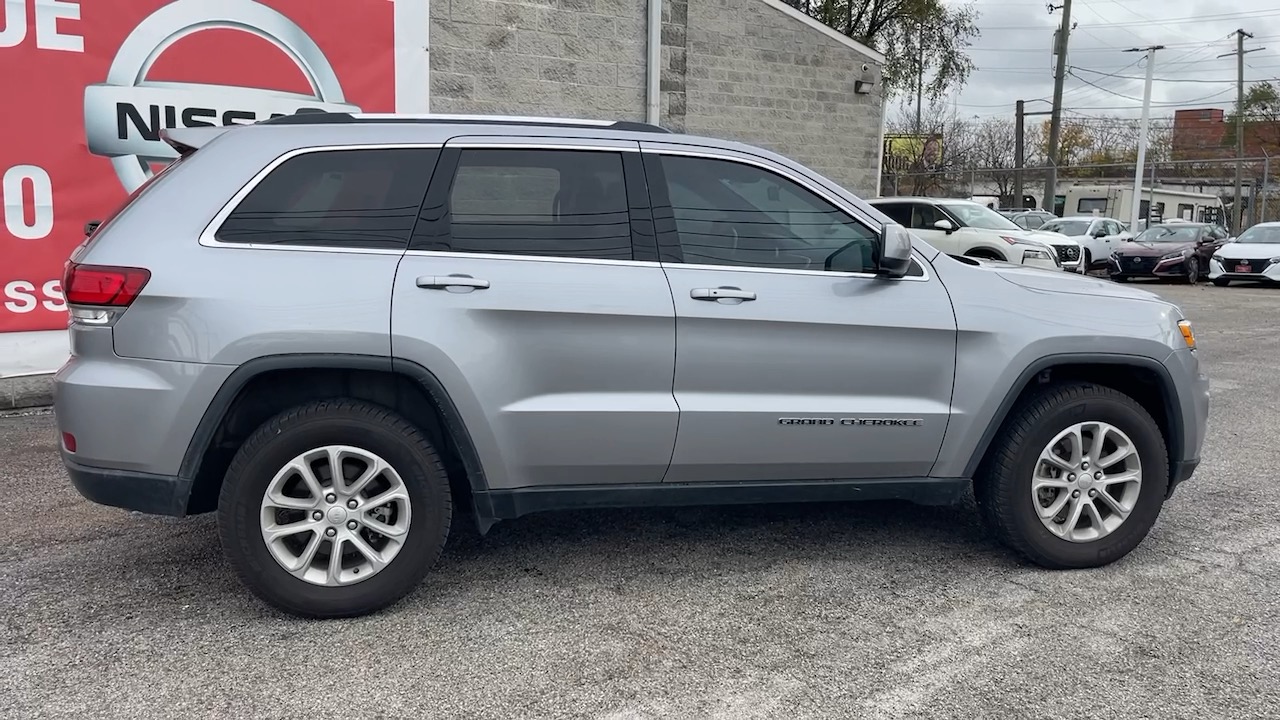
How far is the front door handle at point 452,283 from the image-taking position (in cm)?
352

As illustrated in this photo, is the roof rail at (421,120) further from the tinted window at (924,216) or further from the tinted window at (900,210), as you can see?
the tinted window at (924,216)

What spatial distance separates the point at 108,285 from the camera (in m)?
3.34

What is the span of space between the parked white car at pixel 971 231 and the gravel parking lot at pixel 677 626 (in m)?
10.7

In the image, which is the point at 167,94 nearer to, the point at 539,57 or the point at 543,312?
the point at 539,57

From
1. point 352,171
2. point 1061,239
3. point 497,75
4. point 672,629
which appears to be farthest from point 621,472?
point 1061,239

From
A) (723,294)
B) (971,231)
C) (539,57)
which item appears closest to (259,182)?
(723,294)

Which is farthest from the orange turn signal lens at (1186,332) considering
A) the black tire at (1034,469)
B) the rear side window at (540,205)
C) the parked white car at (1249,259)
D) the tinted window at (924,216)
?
the parked white car at (1249,259)

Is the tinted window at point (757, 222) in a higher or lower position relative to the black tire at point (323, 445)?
higher

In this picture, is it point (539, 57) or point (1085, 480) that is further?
point (539, 57)

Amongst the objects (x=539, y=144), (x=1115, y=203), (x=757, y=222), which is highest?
(x=1115, y=203)

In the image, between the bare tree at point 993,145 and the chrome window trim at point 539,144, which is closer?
the chrome window trim at point 539,144

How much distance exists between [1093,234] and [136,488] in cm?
2436

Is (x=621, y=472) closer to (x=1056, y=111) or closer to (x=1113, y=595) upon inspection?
(x=1113, y=595)

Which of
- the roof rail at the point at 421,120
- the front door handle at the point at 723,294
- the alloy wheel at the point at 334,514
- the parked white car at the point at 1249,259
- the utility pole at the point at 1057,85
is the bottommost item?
the alloy wheel at the point at 334,514
